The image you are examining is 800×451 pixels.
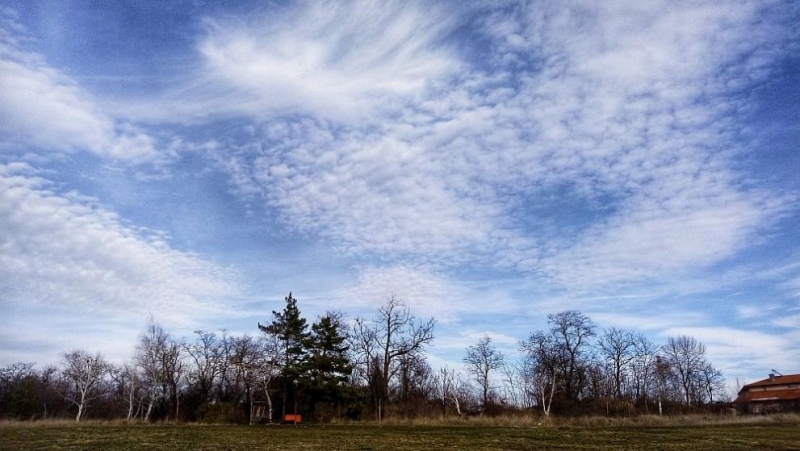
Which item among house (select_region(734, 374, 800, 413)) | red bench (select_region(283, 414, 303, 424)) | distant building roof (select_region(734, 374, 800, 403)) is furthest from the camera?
distant building roof (select_region(734, 374, 800, 403))

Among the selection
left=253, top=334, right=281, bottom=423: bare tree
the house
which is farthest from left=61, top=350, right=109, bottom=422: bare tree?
the house

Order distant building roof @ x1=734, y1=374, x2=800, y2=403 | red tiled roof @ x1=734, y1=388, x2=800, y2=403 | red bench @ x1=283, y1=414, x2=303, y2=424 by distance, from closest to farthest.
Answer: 1. red bench @ x1=283, y1=414, x2=303, y2=424
2. red tiled roof @ x1=734, y1=388, x2=800, y2=403
3. distant building roof @ x1=734, y1=374, x2=800, y2=403

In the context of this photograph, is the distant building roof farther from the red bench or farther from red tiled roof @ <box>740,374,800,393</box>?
the red bench

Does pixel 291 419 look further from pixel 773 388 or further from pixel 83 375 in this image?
pixel 773 388

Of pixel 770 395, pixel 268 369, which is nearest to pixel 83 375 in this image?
pixel 268 369

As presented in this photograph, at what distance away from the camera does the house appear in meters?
79.8

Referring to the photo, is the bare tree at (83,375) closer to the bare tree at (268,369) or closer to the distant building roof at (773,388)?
the bare tree at (268,369)

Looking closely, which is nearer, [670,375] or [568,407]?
[568,407]

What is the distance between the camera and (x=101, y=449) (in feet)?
56.9

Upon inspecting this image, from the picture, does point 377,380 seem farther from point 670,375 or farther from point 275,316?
point 670,375

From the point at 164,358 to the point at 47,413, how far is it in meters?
13.4

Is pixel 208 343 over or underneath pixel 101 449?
over

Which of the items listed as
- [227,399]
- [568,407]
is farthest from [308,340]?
[568,407]

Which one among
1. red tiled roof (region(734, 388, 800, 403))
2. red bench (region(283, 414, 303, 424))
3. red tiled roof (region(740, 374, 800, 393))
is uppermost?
red tiled roof (region(740, 374, 800, 393))
